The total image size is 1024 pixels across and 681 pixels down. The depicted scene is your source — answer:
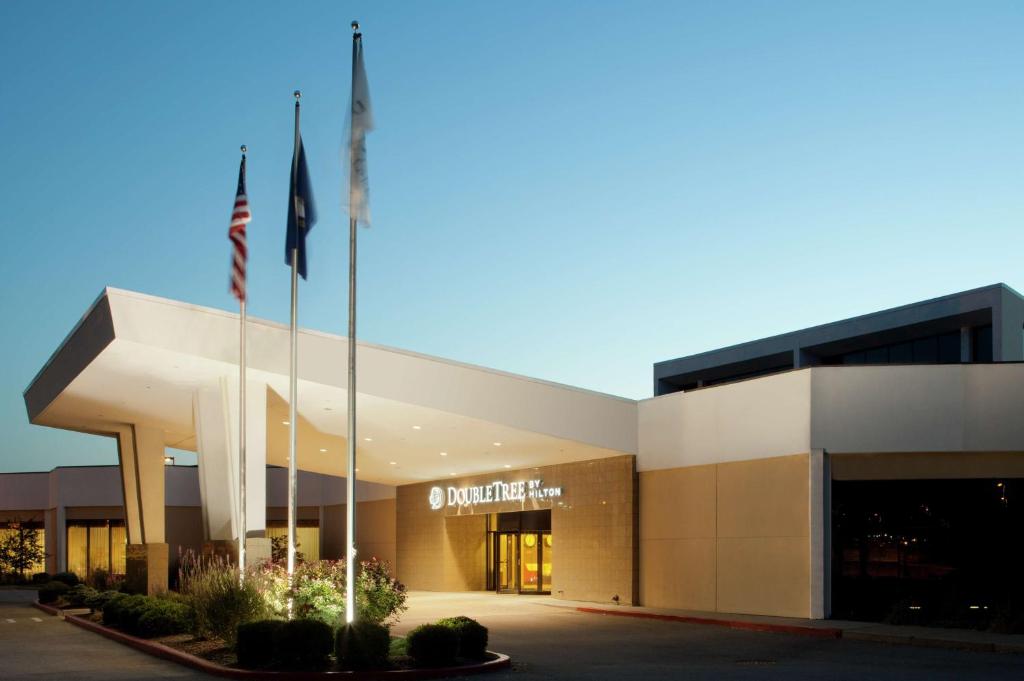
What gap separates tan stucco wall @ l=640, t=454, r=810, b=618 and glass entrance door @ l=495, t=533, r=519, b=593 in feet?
34.5

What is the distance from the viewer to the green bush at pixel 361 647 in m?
16.5

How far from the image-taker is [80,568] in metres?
59.2

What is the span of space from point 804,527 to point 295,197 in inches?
550

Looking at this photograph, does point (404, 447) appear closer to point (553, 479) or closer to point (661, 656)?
point (553, 479)

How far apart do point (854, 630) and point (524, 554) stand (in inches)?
778

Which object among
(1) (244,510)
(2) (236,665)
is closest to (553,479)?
(1) (244,510)

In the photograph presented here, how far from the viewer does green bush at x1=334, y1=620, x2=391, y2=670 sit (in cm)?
1650

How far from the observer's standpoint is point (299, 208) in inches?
846

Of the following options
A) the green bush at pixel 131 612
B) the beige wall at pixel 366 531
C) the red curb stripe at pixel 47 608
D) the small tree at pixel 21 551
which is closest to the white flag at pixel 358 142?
the green bush at pixel 131 612

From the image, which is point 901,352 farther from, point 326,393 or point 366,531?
point 326,393

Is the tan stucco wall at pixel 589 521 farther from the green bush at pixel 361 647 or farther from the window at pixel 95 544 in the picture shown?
the window at pixel 95 544

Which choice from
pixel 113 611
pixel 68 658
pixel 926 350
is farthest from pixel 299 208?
pixel 926 350

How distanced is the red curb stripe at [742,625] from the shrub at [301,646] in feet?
37.4

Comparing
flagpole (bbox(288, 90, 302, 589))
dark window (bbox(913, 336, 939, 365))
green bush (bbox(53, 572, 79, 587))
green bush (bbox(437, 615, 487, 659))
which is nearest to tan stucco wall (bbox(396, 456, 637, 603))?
flagpole (bbox(288, 90, 302, 589))
